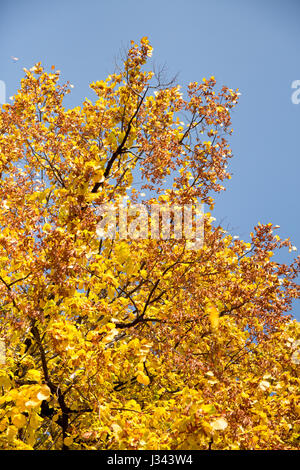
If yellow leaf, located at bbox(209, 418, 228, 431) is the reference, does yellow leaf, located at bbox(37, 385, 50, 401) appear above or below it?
above

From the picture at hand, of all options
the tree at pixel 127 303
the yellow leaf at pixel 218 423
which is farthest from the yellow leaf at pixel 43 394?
the yellow leaf at pixel 218 423

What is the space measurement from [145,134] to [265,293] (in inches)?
160

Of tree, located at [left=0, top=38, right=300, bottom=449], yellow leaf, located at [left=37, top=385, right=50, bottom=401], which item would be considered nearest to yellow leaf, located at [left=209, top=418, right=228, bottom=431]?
tree, located at [left=0, top=38, right=300, bottom=449]

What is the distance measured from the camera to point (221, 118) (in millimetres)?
6793

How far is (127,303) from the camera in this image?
4.71 m

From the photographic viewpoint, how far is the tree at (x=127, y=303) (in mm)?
3193

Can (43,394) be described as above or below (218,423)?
above

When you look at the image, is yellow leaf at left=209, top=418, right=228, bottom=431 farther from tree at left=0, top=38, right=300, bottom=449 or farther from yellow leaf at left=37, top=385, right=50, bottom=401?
yellow leaf at left=37, top=385, right=50, bottom=401

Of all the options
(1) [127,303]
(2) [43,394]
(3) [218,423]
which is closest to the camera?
(3) [218,423]

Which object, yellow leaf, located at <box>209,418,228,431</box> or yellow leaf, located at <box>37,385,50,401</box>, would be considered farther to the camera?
yellow leaf, located at <box>37,385,50,401</box>

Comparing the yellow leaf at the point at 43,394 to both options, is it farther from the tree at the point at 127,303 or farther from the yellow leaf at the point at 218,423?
the yellow leaf at the point at 218,423

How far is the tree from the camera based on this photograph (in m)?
3.19
